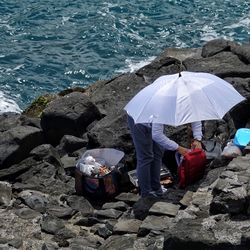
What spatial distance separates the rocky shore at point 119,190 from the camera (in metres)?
8.72

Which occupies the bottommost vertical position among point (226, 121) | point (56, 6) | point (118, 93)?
point (56, 6)

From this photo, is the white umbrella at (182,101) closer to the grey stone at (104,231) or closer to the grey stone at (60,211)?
the grey stone at (104,231)

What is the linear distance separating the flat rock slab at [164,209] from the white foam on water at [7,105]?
14.5m

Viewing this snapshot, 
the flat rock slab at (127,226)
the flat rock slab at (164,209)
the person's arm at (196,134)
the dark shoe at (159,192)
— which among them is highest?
the person's arm at (196,134)

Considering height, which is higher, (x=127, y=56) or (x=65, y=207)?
(x=65, y=207)

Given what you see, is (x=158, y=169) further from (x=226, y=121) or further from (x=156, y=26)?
(x=156, y=26)

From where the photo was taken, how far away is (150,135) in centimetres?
1060

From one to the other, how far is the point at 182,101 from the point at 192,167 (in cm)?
96

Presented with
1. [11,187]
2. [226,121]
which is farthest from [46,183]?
[226,121]

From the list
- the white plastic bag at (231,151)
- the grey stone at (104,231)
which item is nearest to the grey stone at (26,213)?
the grey stone at (104,231)

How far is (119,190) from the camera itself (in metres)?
11.7

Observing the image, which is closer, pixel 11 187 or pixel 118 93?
pixel 11 187

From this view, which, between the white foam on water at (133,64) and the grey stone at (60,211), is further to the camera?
the white foam on water at (133,64)

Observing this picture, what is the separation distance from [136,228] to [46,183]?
2.78 metres
